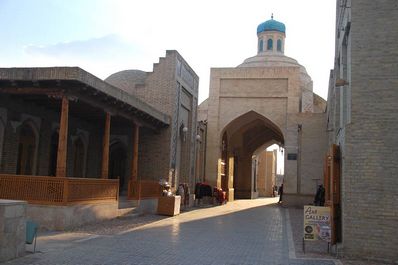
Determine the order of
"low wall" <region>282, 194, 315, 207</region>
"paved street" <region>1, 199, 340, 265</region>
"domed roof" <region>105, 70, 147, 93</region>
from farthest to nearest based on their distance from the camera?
"low wall" <region>282, 194, 315, 207</region> < "domed roof" <region>105, 70, 147, 93</region> < "paved street" <region>1, 199, 340, 265</region>

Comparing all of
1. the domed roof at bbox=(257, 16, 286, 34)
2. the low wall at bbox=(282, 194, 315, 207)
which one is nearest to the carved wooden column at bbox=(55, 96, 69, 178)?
the low wall at bbox=(282, 194, 315, 207)

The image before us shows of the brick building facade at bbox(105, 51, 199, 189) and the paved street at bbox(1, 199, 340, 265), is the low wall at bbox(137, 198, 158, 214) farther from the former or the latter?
the paved street at bbox(1, 199, 340, 265)

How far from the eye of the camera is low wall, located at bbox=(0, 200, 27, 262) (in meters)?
7.48

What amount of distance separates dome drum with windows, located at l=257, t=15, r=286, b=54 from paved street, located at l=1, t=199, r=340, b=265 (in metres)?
29.0

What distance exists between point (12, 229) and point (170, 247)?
3259mm

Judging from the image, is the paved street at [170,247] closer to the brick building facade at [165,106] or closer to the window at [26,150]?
the window at [26,150]

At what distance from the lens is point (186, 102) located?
2294 cm

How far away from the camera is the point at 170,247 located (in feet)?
31.7

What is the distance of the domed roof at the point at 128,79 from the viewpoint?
2123 cm

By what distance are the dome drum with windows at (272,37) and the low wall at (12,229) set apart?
114 feet

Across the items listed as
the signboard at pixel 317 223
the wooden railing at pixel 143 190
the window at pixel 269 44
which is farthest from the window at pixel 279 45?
the signboard at pixel 317 223

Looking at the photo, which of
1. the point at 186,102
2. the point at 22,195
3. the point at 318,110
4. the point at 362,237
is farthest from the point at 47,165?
the point at 318,110

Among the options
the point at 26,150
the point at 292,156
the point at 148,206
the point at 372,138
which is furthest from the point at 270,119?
the point at 372,138

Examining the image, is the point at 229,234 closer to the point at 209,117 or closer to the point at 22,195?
the point at 22,195
